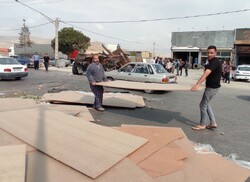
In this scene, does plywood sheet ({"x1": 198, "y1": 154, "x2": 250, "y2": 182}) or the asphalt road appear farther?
the asphalt road

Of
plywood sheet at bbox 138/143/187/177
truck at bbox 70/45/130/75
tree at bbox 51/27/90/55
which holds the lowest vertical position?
plywood sheet at bbox 138/143/187/177

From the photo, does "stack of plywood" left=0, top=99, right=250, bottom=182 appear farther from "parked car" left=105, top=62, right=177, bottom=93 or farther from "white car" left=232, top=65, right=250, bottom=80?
"white car" left=232, top=65, right=250, bottom=80

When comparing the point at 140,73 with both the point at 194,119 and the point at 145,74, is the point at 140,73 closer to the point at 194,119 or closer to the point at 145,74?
the point at 145,74

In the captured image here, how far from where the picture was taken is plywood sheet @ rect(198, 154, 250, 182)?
12.0 ft

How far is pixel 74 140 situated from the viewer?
13.2ft

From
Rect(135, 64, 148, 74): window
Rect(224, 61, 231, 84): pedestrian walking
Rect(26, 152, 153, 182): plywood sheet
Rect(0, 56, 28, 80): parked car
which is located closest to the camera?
Rect(26, 152, 153, 182): plywood sheet

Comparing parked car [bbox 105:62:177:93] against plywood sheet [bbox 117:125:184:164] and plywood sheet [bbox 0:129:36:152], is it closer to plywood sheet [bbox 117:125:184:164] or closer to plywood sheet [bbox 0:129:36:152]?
plywood sheet [bbox 117:125:184:164]

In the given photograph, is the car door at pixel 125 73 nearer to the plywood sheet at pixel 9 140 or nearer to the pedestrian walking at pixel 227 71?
the pedestrian walking at pixel 227 71

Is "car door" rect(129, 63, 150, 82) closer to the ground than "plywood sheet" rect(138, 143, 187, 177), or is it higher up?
higher up

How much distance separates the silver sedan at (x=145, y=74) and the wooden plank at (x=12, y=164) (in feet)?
35.7

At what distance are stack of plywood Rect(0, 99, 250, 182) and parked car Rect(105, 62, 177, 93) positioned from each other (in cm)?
901

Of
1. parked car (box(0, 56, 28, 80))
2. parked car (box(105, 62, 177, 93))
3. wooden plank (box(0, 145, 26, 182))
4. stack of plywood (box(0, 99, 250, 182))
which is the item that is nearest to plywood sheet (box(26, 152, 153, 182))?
stack of plywood (box(0, 99, 250, 182))

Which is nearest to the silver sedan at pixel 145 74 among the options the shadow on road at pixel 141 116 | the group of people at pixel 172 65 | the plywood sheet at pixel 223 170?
the shadow on road at pixel 141 116

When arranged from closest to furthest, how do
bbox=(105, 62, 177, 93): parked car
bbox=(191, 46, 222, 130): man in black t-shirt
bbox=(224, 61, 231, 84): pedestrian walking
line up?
bbox=(191, 46, 222, 130): man in black t-shirt, bbox=(105, 62, 177, 93): parked car, bbox=(224, 61, 231, 84): pedestrian walking
